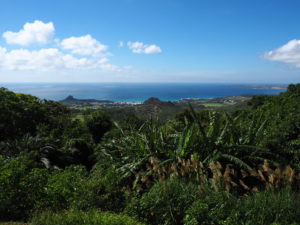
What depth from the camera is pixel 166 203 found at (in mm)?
3027

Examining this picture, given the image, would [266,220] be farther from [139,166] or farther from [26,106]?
[26,106]

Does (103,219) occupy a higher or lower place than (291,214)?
lower

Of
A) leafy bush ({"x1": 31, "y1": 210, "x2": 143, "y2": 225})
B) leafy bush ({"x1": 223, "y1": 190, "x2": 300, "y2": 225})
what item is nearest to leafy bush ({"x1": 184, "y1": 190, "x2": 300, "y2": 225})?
leafy bush ({"x1": 223, "y1": 190, "x2": 300, "y2": 225})

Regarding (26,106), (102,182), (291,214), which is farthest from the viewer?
(26,106)

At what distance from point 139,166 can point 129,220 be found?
146cm

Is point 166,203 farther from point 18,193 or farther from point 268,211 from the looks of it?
point 18,193

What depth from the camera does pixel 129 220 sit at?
2.90 metres

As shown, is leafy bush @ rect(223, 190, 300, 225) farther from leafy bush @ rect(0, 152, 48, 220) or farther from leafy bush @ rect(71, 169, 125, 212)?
leafy bush @ rect(0, 152, 48, 220)

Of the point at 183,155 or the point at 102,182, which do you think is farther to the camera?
the point at 183,155

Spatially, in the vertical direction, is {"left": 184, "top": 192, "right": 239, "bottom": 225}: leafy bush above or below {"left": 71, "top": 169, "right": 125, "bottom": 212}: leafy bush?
above

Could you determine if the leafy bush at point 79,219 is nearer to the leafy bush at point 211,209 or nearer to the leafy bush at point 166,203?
the leafy bush at point 166,203

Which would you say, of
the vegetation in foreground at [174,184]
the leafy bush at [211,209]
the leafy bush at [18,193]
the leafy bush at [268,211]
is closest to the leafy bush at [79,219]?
the vegetation in foreground at [174,184]

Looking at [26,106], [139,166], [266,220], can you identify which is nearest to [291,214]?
[266,220]

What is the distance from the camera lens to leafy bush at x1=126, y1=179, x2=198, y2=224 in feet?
9.84
